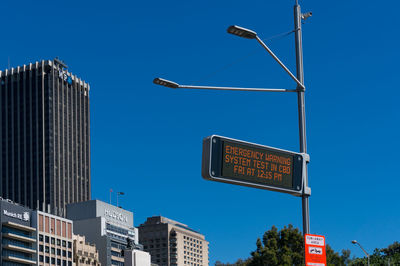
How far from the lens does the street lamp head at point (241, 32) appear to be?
17.9 metres

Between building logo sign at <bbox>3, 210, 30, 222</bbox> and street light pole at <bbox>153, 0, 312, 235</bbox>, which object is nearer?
street light pole at <bbox>153, 0, 312, 235</bbox>

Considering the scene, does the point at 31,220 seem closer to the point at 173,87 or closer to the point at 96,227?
the point at 96,227

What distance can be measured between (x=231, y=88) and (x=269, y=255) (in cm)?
5959

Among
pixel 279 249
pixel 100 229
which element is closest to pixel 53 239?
pixel 100 229

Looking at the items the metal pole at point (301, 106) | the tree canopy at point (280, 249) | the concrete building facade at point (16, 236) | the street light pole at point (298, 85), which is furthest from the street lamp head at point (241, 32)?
the concrete building facade at point (16, 236)

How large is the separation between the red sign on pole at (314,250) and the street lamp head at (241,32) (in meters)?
4.71

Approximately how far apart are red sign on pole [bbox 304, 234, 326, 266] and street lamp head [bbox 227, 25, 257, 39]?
4710 millimetres

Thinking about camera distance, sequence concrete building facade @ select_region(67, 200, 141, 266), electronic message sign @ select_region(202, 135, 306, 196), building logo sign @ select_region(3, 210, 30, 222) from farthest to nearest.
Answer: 1. concrete building facade @ select_region(67, 200, 141, 266)
2. building logo sign @ select_region(3, 210, 30, 222)
3. electronic message sign @ select_region(202, 135, 306, 196)

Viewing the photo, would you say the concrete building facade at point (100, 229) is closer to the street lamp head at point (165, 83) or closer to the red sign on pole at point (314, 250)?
the street lamp head at point (165, 83)

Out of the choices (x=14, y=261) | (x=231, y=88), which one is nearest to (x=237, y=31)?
(x=231, y=88)

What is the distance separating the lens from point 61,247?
173 m

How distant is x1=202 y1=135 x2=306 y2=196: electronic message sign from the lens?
16.2 m

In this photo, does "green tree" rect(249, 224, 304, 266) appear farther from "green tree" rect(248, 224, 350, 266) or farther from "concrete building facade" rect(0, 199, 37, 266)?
"concrete building facade" rect(0, 199, 37, 266)

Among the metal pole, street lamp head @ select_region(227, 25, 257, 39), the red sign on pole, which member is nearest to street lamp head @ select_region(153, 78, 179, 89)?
street lamp head @ select_region(227, 25, 257, 39)
